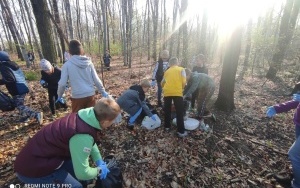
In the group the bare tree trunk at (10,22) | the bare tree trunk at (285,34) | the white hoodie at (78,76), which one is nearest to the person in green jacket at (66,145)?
the white hoodie at (78,76)

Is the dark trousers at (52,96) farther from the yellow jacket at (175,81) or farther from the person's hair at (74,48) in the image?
the yellow jacket at (175,81)

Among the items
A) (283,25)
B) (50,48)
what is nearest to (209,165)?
(50,48)

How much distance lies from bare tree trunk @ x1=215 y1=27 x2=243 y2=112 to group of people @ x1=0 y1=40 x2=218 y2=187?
31.4 inches

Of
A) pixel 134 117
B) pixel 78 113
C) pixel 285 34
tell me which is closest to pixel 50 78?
pixel 134 117

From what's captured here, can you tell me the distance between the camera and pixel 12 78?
15.6 ft

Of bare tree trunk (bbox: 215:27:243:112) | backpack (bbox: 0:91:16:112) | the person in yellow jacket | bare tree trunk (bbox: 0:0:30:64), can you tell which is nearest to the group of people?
the person in yellow jacket

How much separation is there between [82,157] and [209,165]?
2.87m

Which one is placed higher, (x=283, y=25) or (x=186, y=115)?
(x=283, y=25)

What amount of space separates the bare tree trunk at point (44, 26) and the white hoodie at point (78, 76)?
3880 millimetres

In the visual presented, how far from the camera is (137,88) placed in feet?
17.3

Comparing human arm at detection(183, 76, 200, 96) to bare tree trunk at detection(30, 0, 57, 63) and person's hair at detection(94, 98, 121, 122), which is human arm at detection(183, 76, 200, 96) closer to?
person's hair at detection(94, 98, 121, 122)

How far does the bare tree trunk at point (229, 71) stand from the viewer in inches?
227

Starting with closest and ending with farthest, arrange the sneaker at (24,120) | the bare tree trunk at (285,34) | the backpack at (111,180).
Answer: the backpack at (111,180) → the sneaker at (24,120) → the bare tree trunk at (285,34)

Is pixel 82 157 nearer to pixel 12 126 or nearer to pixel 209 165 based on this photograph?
pixel 209 165
